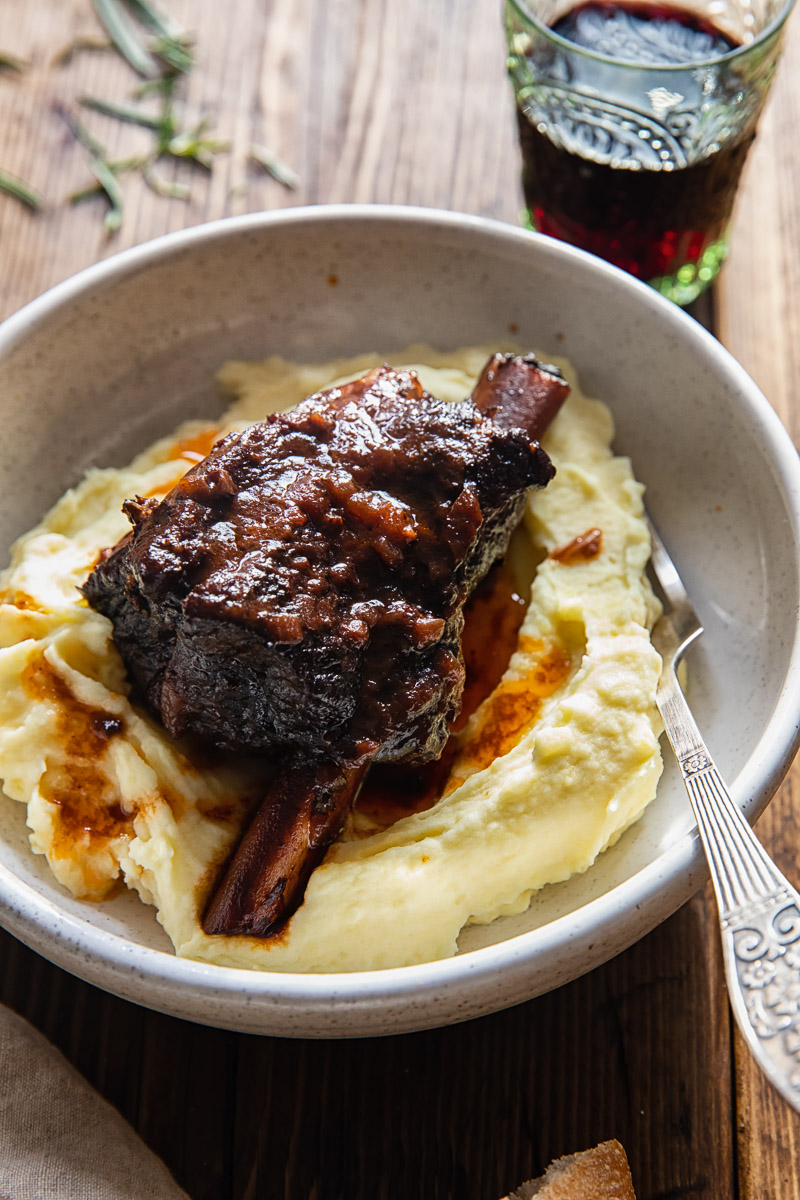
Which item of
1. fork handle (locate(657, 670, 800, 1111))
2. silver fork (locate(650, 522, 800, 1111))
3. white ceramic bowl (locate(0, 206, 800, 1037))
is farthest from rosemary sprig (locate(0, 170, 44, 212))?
fork handle (locate(657, 670, 800, 1111))

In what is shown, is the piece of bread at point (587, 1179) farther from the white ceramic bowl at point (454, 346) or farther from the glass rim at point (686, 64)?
the glass rim at point (686, 64)

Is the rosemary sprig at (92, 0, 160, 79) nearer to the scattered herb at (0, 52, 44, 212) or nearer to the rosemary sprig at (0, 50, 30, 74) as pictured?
the rosemary sprig at (0, 50, 30, 74)

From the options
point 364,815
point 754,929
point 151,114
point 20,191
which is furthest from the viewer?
point 151,114

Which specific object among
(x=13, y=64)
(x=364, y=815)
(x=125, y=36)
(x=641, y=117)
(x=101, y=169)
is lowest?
(x=364, y=815)

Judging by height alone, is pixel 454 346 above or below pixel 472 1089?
above

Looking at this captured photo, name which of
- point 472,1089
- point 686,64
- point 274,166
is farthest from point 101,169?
point 472,1089

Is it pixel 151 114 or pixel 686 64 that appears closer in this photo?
pixel 686 64

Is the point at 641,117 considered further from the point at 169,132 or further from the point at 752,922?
the point at 752,922
